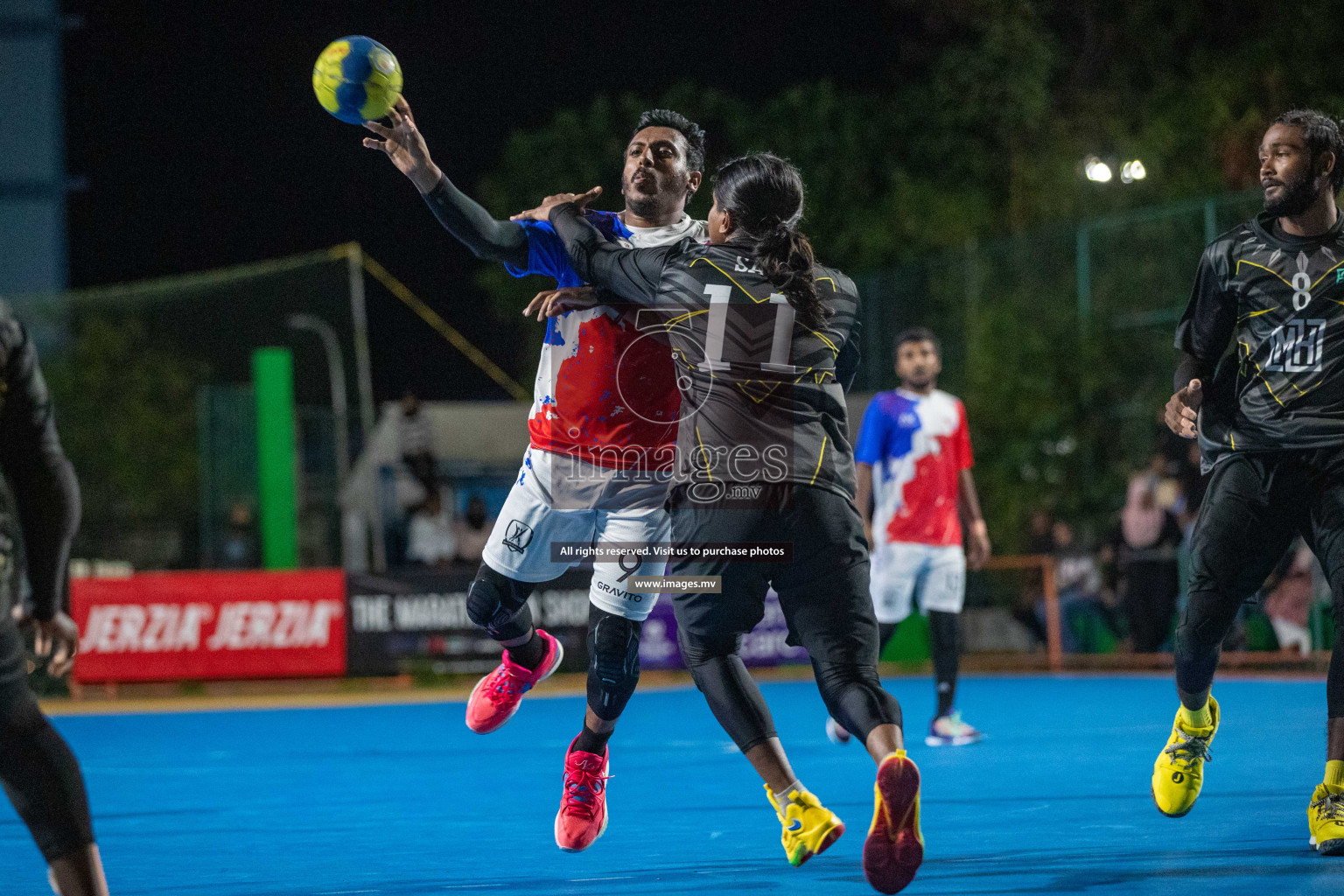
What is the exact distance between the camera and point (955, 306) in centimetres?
2178

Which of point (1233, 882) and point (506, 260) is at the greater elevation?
point (506, 260)

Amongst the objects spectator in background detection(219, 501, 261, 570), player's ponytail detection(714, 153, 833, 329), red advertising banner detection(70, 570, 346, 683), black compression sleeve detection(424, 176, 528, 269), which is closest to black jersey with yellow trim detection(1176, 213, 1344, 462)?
player's ponytail detection(714, 153, 833, 329)

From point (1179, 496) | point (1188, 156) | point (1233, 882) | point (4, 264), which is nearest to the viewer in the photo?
point (1233, 882)

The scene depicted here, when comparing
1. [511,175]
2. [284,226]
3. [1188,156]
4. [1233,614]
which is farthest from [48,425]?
[284,226]

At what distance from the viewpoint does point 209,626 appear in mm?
14641

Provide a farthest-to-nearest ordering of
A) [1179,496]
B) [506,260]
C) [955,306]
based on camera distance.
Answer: [955,306] → [1179,496] → [506,260]

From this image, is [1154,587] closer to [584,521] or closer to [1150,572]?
[1150,572]

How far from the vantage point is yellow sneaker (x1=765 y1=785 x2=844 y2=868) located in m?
4.75

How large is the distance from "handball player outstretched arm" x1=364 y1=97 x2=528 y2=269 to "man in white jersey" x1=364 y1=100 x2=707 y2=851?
0.29m

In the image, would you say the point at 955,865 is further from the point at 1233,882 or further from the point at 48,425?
the point at 48,425

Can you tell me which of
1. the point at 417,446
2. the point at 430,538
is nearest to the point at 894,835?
the point at 430,538

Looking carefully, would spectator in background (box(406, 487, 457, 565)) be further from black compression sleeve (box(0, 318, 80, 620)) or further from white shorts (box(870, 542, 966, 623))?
black compression sleeve (box(0, 318, 80, 620))

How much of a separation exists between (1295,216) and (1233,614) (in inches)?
52.8

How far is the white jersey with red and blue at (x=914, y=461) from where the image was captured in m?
9.48
